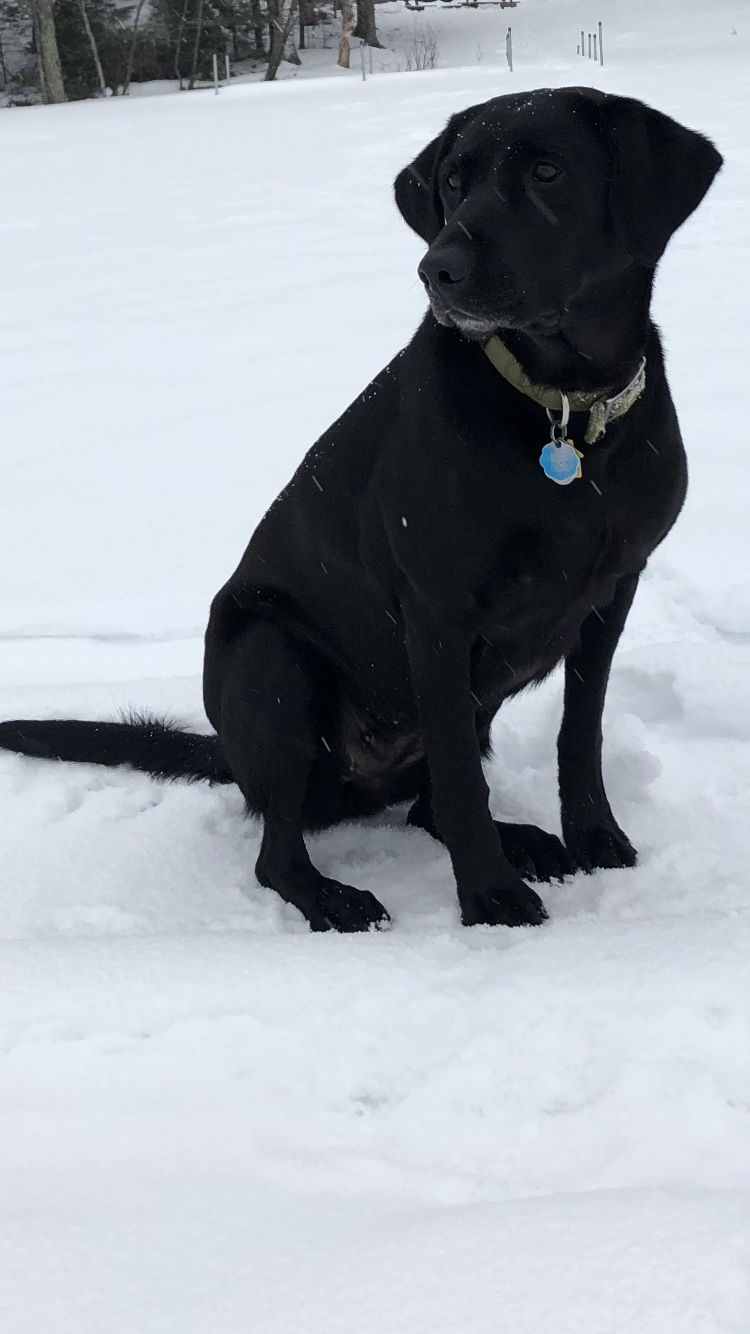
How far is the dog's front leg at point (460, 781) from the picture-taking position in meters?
2.02

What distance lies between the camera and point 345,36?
24.7 meters

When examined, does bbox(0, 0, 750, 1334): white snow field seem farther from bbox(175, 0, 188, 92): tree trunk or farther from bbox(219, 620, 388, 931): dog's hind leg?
bbox(175, 0, 188, 92): tree trunk

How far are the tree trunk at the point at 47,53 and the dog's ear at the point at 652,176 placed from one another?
75.1ft

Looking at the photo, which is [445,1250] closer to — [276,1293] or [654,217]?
[276,1293]

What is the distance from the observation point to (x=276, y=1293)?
4.13 feet

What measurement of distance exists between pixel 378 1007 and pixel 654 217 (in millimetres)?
1258

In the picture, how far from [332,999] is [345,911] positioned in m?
0.39

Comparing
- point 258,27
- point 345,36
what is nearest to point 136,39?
point 258,27

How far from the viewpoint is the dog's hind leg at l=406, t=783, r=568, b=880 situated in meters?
2.31

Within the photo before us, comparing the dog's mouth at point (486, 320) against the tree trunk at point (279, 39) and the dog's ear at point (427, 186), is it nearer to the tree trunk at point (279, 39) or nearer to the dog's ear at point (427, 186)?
the dog's ear at point (427, 186)

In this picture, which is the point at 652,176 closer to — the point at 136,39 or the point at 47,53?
the point at 47,53

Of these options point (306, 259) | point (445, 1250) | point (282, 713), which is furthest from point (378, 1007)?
point (306, 259)

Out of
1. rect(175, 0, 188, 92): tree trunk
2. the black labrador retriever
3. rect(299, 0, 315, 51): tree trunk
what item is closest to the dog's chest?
the black labrador retriever

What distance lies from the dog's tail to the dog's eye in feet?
4.26
